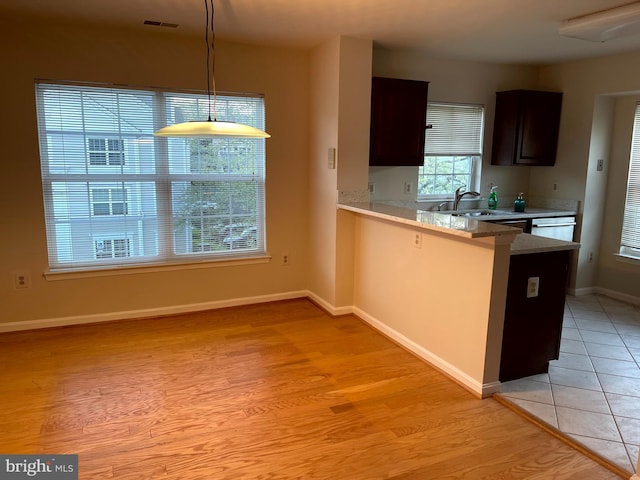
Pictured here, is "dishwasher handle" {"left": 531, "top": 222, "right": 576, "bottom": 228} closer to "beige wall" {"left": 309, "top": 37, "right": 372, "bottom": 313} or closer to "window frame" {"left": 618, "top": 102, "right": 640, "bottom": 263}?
"window frame" {"left": 618, "top": 102, "right": 640, "bottom": 263}

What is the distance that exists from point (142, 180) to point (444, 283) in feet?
8.97

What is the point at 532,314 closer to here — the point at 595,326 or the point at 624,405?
the point at 624,405

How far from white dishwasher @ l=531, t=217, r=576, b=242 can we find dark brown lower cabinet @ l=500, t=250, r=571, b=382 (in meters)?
1.96

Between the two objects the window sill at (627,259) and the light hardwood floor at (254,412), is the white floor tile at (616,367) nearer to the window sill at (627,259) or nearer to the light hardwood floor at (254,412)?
the light hardwood floor at (254,412)

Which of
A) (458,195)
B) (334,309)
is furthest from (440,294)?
(458,195)

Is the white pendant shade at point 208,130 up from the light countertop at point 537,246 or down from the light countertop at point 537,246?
up

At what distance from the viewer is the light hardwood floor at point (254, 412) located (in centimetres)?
229

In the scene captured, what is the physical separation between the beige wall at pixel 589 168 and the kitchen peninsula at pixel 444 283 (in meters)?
2.27

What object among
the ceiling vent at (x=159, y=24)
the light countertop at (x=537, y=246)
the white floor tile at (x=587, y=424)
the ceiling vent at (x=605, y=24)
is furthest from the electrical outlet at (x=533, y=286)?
the ceiling vent at (x=159, y=24)

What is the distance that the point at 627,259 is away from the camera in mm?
4922

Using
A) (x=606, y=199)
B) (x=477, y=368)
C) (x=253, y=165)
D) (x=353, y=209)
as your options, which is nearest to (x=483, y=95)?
(x=606, y=199)

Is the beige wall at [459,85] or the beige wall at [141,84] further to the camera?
the beige wall at [459,85]

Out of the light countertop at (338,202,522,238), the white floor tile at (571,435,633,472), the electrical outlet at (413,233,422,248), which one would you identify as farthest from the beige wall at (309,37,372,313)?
the white floor tile at (571,435,633,472)

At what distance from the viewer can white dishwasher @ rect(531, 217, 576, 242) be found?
491 centimetres
